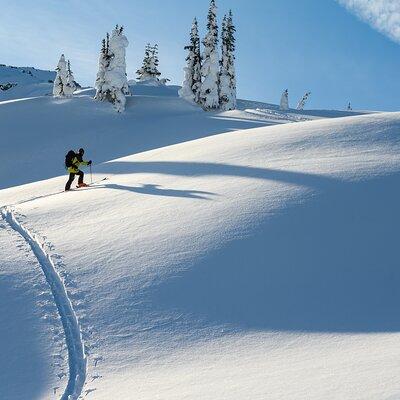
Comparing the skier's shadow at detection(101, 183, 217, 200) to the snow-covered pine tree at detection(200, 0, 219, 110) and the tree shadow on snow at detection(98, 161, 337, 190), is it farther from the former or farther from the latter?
the snow-covered pine tree at detection(200, 0, 219, 110)

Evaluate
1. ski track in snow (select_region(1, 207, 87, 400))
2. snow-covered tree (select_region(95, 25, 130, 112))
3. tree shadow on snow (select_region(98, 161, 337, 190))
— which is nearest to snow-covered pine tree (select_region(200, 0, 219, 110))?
snow-covered tree (select_region(95, 25, 130, 112))

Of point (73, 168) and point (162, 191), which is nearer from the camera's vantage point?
point (162, 191)

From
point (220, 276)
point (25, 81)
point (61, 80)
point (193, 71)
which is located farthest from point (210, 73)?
point (25, 81)

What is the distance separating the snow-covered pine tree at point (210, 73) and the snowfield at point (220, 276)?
1511 inches

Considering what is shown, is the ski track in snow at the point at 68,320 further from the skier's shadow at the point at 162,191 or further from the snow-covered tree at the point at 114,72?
the snow-covered tree at the point at 114,72

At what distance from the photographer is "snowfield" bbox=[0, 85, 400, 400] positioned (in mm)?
7117

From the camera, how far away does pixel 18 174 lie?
31.2 metres

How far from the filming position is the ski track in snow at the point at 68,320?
7.33 meters

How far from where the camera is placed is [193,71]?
60000mm

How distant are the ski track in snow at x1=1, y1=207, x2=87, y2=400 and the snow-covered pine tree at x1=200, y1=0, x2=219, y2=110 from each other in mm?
44701

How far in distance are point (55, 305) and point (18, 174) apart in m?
23.7

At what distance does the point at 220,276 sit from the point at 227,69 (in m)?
53.3

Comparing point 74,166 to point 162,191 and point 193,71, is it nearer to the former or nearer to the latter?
point 162,191

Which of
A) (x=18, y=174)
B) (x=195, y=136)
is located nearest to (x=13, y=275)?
(x=18, y=174)
